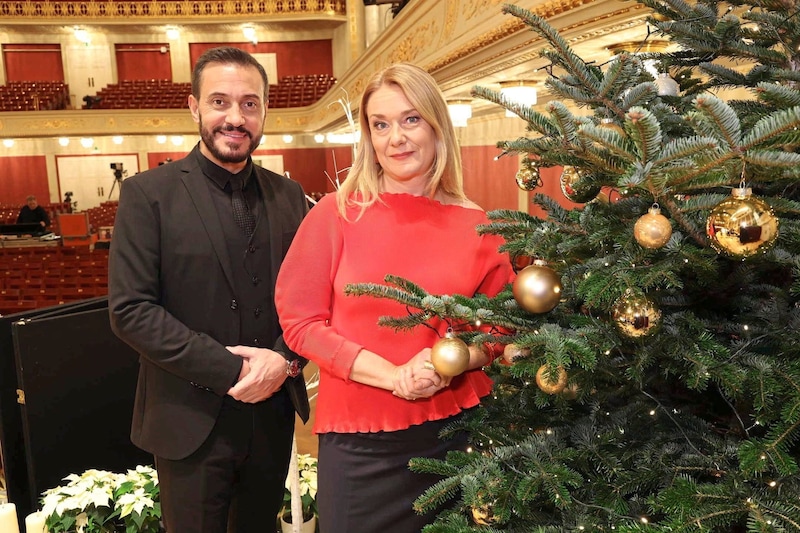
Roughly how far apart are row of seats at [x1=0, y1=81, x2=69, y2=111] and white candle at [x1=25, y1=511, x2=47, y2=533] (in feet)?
61.6

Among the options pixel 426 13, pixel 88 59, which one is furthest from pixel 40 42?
pixel 426 13

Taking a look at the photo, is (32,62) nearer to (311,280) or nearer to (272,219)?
(272,219)

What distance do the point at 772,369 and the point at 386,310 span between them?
861mm

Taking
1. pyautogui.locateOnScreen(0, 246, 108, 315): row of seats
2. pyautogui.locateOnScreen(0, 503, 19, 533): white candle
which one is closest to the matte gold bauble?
pyautogui.locateOnScreen(0, 503, 19, 533): white candle

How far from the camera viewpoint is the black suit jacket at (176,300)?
1.89 meters

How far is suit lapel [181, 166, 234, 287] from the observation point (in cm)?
197

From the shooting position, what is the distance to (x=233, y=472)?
209 centimetres

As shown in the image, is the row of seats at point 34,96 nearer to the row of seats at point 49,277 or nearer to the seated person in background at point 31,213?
the seated person in background at point 31,213

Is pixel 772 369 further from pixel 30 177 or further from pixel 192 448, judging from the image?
pixel 30 177

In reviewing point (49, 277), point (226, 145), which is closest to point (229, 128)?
point (226, 145)

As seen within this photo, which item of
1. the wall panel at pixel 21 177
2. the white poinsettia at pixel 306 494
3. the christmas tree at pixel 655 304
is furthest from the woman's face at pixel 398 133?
the wall panel at pixel 21 177

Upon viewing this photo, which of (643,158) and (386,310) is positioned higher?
(643,158)

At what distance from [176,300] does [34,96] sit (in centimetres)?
1996

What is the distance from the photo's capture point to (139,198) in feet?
6.31
